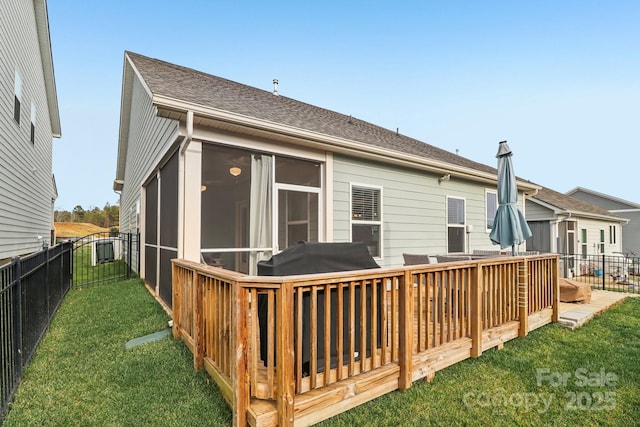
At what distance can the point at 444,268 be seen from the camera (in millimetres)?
3180

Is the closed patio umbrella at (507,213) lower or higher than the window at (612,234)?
higher

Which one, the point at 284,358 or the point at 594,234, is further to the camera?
the point at 594,234

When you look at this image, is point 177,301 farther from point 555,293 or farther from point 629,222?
point 629,222

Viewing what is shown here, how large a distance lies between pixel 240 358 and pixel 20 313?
2.44m

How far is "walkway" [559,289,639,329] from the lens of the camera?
4.71m

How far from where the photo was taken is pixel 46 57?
1085 centimetres

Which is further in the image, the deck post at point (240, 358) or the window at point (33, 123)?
the window at point (33, 123)

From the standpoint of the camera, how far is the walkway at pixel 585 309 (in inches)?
186

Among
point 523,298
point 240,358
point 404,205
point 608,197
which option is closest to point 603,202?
point 608,197

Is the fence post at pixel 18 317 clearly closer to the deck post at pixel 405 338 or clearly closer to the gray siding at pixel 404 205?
the deck post at pixel 405 338

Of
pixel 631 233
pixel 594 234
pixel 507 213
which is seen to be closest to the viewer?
pixel 507 213

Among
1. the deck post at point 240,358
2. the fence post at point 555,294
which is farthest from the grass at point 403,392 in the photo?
the fence post at point 555,294

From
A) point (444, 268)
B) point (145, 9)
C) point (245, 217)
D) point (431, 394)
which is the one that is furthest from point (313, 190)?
point (145, 9)

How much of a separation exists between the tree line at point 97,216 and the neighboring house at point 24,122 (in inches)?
1251
